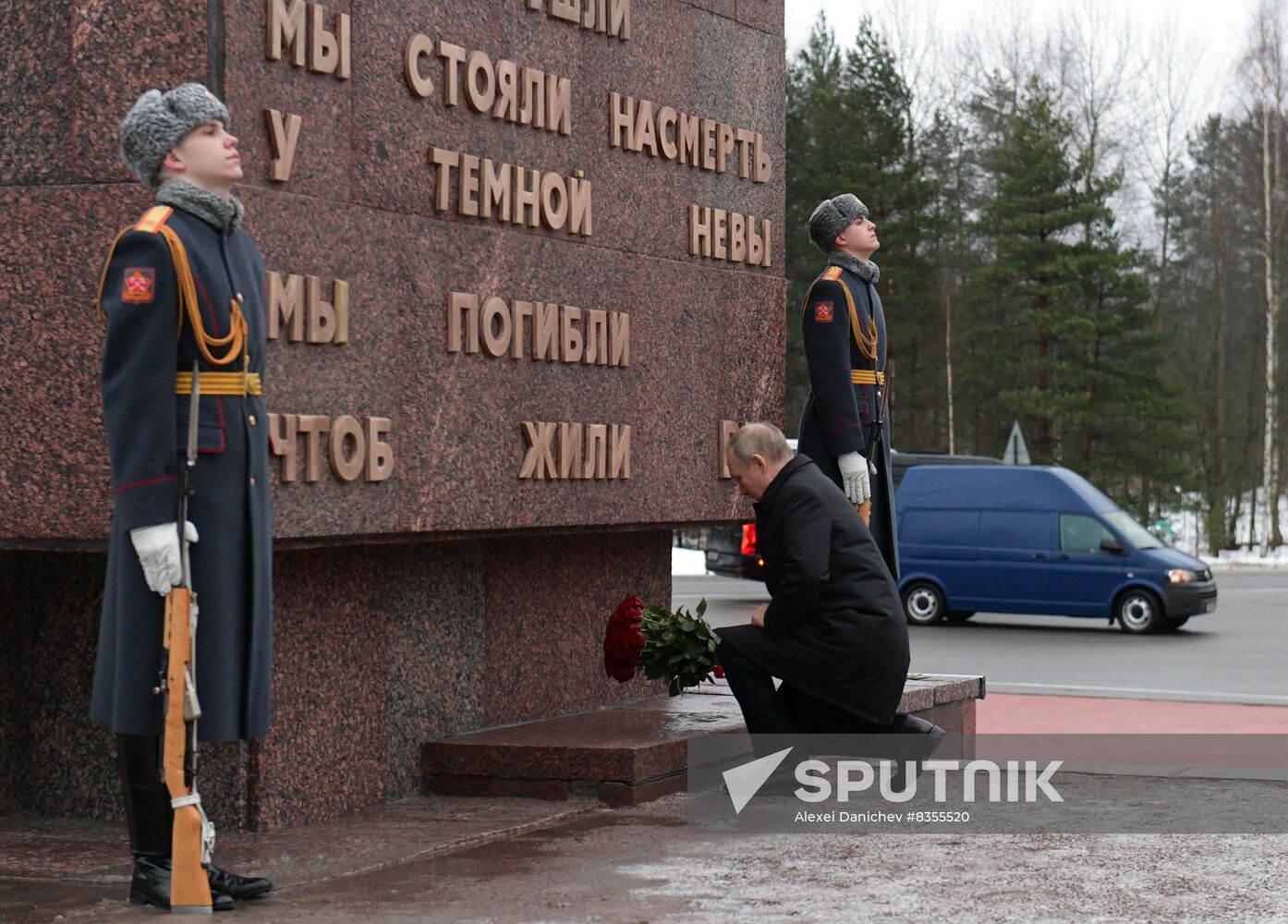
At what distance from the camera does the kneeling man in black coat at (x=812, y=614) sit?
669cm

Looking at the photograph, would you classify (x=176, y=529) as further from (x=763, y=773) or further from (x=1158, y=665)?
(x=1158, y=665)

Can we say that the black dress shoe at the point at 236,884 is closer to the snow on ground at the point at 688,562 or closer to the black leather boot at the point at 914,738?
the black leather boot at the point at 914,738

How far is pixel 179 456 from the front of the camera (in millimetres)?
5145

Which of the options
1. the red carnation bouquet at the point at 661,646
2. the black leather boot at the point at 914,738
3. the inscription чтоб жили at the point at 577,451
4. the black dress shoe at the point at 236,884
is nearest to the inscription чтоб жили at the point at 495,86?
the inscription чтоб жили at the point at 577,451

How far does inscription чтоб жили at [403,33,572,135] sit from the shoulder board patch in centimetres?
172

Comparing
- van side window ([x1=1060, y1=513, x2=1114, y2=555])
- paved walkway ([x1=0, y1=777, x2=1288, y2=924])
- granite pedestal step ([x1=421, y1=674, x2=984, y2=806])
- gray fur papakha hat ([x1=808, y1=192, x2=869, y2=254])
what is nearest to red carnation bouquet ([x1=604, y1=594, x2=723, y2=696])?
granite pedestal step ([x1=421, y1=674, x2=984, y2=806])

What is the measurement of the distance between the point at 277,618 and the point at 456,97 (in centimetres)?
199

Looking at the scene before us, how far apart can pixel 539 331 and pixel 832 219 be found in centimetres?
161

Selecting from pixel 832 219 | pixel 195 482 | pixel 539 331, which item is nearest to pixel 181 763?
pixel 195 482

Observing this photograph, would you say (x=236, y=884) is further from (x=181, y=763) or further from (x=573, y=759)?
(x=573, y=759)

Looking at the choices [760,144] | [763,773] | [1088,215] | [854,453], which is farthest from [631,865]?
[1088,215]

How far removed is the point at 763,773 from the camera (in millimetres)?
7004

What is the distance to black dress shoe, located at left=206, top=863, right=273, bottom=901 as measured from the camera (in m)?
5.19

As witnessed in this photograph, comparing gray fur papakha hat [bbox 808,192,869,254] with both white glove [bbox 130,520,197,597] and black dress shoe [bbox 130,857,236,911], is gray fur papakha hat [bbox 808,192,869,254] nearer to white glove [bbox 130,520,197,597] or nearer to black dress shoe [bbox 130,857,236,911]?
white glove [bbox 130,520,197,597]
